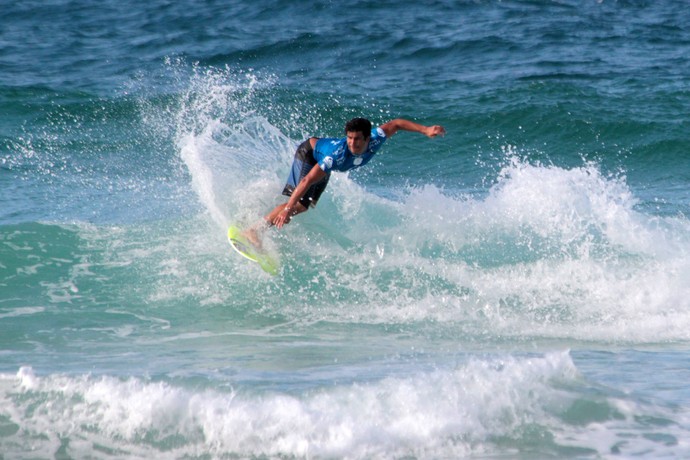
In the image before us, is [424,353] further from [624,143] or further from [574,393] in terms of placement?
[624,143]

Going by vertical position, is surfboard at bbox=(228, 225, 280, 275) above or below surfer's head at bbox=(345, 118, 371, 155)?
below

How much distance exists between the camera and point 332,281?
8.52 meters

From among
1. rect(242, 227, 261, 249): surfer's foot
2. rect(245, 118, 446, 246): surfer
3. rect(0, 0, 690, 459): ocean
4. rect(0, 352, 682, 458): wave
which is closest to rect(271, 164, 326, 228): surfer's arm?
rect(245, 118, 446, 246): surfer

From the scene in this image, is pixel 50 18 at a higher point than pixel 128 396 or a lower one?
higher

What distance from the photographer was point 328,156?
26.3 ft

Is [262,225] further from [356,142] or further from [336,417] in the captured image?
[336,417]

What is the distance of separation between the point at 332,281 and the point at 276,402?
3523 mm

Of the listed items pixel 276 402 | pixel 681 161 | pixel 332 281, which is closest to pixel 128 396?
pixel 276 402

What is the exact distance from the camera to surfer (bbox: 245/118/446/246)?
773 cm

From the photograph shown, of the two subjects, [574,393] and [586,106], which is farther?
[586,106]

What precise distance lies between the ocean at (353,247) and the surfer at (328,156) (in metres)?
0.71

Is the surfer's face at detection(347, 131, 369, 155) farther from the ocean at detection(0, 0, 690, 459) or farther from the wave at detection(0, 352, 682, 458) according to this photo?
the wave at detection(0, 352, 682, 458)

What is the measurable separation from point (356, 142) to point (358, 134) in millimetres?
99

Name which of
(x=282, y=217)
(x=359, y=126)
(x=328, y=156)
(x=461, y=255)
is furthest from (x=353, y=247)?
(x=359, y=126)
